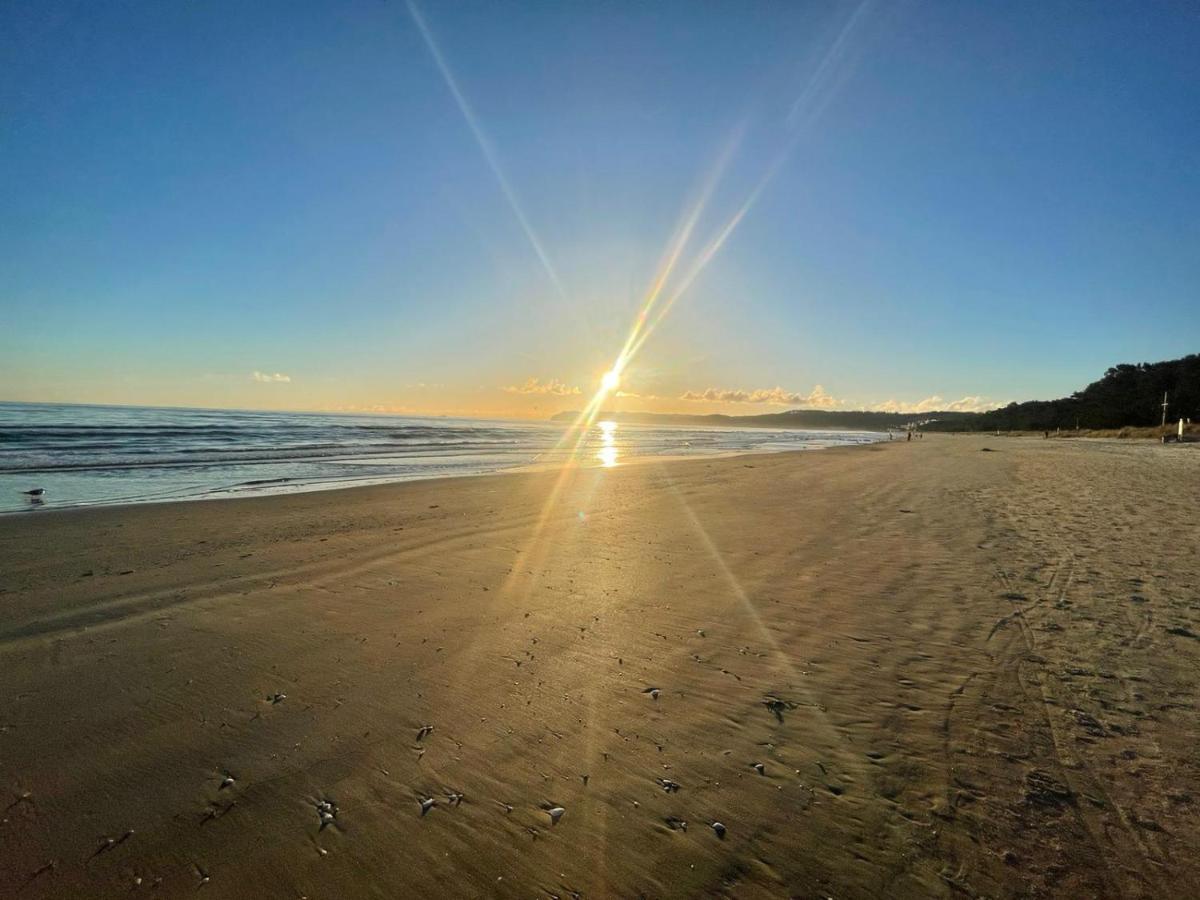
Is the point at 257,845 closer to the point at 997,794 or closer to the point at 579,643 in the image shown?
the point at 579,643

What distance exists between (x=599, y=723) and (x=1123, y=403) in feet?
332

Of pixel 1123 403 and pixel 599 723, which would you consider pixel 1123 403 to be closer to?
pixel 1123 403

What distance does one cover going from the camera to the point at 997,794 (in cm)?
276

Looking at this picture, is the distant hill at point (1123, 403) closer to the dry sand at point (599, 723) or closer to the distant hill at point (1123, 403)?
the distant hill at point (1123, 403)

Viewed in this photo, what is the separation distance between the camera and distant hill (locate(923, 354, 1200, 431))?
215 ft

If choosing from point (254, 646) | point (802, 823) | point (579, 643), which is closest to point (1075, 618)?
point (802, 823)

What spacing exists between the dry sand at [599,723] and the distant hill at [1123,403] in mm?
77693

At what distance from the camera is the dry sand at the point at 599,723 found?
2367 millimetres

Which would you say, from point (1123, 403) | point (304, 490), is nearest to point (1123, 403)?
point (1123, 403)

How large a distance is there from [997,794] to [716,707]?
1534 mm

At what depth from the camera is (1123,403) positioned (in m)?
73.8

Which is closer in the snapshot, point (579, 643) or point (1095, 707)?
point (1095, 707)

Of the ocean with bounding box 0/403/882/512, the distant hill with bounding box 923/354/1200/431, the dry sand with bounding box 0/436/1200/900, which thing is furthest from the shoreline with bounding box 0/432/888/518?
the distant hill with bounding box 923/354/1200/431

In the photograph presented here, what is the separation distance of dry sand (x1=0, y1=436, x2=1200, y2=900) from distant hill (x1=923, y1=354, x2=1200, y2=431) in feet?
255
